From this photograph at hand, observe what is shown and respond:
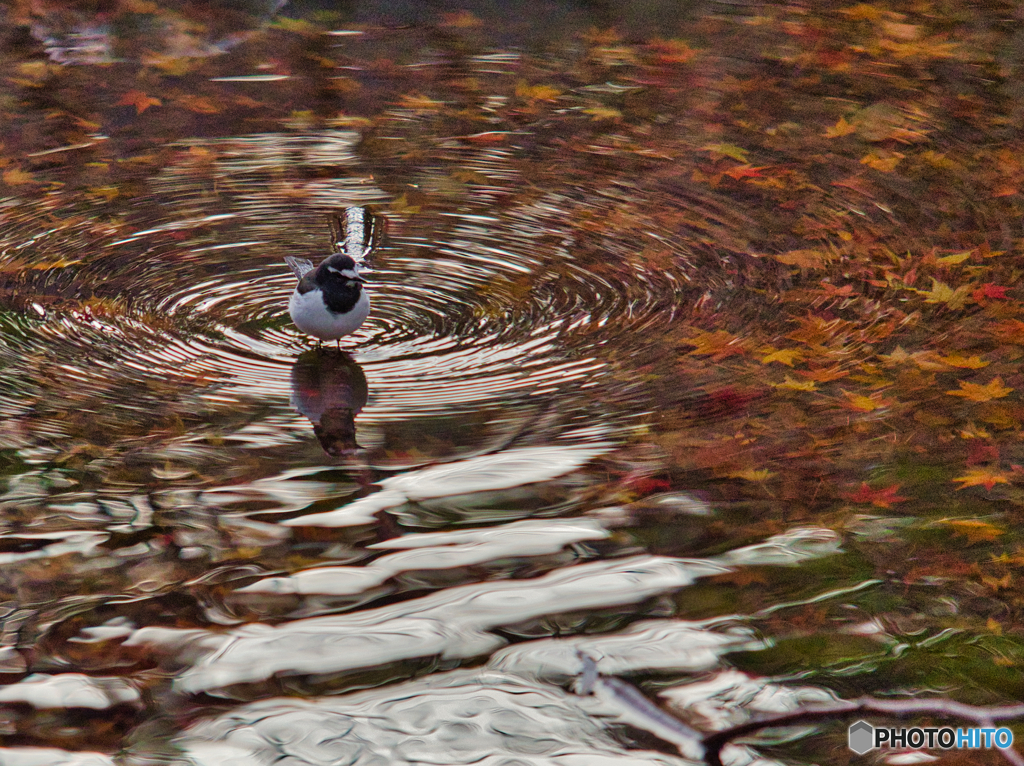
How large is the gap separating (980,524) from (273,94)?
6598mm

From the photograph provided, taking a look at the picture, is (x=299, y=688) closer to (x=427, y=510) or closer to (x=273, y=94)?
(x=427, y=510)

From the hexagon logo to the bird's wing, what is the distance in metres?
3.77

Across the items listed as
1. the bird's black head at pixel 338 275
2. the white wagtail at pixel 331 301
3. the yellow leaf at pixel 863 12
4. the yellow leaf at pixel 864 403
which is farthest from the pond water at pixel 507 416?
the yellow leaf at pixel 863 12

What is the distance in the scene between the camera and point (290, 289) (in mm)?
5875

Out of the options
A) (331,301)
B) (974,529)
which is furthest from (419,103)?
(974,529)

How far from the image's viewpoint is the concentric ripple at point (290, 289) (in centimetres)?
474

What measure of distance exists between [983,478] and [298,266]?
11.9 feet

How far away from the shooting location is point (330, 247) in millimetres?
6203

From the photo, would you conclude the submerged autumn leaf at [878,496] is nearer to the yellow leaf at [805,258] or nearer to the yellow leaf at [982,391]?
the yellow leaf at [982,391]

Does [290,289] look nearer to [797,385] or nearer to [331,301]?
[331,301]

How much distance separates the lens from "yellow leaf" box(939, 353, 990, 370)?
4.98 metres

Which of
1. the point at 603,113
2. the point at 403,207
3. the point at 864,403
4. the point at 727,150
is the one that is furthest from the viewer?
the point at 603,113

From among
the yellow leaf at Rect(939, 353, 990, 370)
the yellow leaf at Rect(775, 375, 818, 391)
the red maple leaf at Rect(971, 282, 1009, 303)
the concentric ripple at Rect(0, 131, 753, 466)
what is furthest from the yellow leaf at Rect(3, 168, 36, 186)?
the red maple leaf at Rect(971, 282, 1009, 303)

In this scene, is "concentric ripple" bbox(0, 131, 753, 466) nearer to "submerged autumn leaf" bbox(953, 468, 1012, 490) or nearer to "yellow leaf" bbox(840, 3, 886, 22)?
"submerged autumn leaf" bbox(953, 468, 1012, 490)
